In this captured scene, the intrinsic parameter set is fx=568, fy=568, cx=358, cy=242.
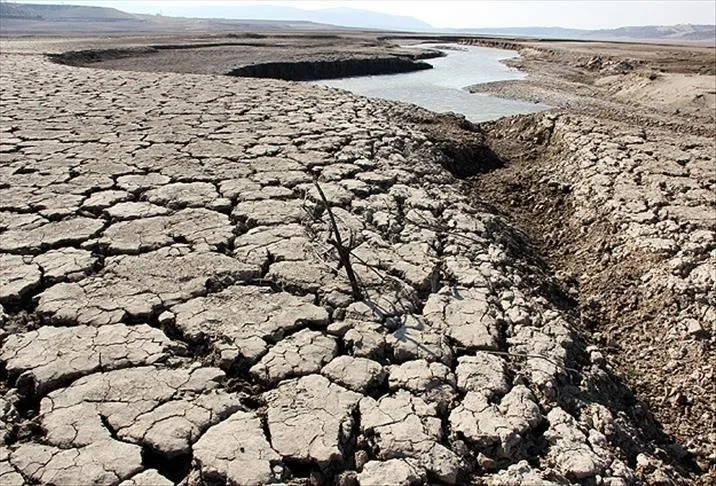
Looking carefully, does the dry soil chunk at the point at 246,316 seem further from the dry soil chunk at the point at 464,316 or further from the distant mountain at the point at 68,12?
the distant mountain at the point at 68,12

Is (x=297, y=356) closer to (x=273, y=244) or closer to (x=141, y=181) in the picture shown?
(x=273, y=244)

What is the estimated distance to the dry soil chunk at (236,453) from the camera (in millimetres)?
1696

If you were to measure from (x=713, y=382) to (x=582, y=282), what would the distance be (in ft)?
3.53

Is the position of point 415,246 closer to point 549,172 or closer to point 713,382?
point 713,382

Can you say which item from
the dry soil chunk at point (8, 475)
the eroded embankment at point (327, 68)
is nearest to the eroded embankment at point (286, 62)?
the eroded embankment at point (327, 68)

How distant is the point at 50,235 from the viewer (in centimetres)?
308

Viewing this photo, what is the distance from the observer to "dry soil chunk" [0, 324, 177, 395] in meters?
2.08

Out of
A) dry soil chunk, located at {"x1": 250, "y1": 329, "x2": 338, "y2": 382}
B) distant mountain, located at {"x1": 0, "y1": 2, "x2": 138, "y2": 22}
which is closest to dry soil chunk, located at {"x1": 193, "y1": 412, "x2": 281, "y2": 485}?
dry soil chunk, located at {"x1": 250, "y1": 329, "x2": 338, "y2": 382}

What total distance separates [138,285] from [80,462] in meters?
1.08

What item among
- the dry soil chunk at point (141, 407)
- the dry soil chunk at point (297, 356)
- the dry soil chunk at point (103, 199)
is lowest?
the dry soil chunk at point (141, 407)

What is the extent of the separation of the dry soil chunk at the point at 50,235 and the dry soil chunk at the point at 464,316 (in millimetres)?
1908

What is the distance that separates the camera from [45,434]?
182cm

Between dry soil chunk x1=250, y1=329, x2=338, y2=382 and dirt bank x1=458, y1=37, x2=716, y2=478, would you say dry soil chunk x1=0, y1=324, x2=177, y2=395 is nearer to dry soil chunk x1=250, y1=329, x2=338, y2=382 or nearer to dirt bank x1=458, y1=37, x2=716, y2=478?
dry soil chunk x1=250, y1=329, x2=338, y2=382

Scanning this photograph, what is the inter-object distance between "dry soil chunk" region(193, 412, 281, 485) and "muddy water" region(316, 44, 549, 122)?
7.59 m
